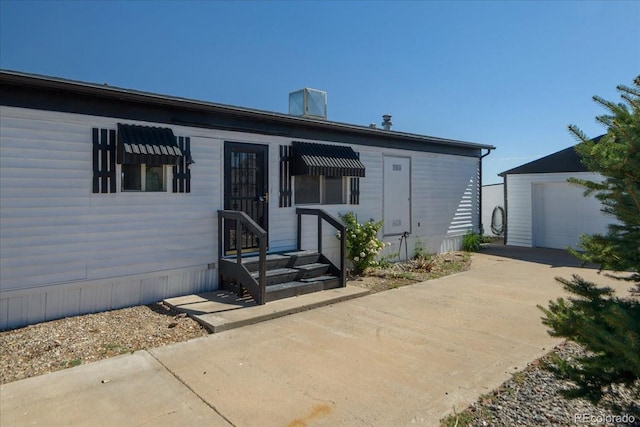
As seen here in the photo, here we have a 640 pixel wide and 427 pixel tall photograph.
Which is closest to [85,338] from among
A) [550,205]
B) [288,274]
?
[288,274]

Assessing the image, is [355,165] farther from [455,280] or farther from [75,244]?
[75,244]

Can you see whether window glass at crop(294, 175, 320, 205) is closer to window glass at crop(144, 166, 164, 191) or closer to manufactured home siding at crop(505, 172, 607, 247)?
window glass at crop(144, 166, 164, 191)

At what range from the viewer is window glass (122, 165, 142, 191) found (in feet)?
18.3

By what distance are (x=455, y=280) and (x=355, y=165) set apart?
116 inches

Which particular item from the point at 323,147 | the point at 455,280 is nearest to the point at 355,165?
the point at 323,147

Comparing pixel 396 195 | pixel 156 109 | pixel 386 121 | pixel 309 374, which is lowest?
pixel 309 374

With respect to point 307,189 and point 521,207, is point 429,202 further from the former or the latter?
point 307,189

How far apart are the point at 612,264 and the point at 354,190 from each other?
6323 mm

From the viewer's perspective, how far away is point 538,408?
292cm

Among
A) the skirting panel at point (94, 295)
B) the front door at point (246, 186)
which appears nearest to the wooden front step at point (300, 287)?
the front door at point (246, 186)

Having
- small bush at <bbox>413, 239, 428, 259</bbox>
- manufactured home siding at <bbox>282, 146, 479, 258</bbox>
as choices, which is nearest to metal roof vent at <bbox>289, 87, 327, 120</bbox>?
manufactured home siding at <bbox>282, 146, 479, 258</bbox>

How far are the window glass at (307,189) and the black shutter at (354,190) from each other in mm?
839

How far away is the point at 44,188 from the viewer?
491 cm

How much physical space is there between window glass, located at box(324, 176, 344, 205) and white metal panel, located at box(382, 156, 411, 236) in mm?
1296
